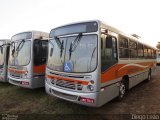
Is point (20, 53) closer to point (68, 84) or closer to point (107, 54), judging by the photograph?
point (68, 84)

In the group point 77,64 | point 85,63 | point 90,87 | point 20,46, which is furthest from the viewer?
point 20,46

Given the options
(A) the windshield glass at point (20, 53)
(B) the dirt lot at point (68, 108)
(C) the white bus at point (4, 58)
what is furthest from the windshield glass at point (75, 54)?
(C) the white bus at point (4, 58)

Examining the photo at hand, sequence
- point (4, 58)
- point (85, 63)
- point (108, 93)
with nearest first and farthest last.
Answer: point (85, 63) → point (108, 93) → point (4, 58)

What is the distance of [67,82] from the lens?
572 cm

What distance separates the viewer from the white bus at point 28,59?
8.09 m

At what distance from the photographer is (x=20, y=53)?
8.55 meters

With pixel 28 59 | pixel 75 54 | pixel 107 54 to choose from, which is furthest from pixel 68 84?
pixel 28 59

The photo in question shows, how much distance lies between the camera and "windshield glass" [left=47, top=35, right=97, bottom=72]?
5.33 meters

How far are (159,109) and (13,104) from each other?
5619 millimetres

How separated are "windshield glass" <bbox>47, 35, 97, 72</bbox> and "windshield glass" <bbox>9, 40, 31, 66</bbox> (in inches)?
96.2

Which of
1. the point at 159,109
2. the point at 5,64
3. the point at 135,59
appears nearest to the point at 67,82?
the point at 159,109

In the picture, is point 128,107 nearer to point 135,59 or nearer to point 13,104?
point 135,59

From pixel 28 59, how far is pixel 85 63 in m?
3.79

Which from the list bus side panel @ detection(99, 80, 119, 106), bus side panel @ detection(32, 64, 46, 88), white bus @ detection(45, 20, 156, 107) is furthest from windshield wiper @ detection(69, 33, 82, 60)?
bus side panel @ detection(32, 64, 46, 88)
